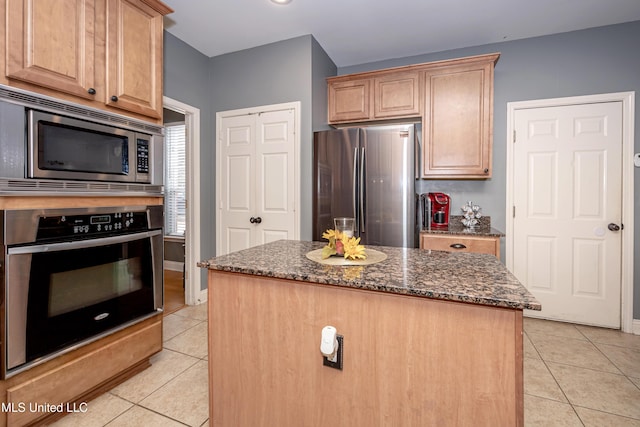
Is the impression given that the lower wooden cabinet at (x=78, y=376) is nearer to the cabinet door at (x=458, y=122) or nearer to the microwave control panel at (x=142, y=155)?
the microwave control panel at (x=142, y=155)

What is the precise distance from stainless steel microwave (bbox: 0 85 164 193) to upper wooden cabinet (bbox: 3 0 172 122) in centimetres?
9

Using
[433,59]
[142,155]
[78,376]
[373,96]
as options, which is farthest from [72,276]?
[433,59]

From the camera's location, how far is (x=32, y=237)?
1.40 meters

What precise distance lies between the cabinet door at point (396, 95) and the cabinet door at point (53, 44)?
2.40 meters

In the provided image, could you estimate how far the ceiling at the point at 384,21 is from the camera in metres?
2.46

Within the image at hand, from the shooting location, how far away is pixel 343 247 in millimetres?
1328

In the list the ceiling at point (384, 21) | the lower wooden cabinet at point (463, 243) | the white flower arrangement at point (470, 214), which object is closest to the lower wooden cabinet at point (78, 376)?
the lower wooden cabinet at point (463, 243)

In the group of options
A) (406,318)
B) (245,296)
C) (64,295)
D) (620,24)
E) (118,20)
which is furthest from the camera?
(620,24)

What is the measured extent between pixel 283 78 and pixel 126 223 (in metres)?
2.03

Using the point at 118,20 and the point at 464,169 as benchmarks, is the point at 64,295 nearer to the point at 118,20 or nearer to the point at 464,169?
the point at 118,20

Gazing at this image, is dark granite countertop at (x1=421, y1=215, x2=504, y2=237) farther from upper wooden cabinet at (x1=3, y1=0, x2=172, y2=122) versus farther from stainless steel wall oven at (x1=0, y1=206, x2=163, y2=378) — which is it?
upper wooden cabinet at (x1=3, y1=0, x2=172, y2=122)

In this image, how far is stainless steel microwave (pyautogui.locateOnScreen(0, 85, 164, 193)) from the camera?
1.34 m

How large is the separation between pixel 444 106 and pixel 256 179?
2032 mm

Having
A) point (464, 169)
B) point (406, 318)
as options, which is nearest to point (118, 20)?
point (406, 318)
